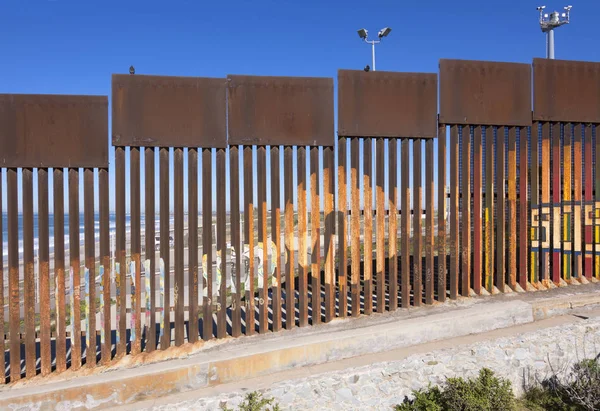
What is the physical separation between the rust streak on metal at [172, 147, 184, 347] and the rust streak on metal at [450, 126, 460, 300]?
4447 mm

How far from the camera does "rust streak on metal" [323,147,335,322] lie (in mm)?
6355

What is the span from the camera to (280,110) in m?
6.11

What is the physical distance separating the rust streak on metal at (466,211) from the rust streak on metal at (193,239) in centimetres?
447

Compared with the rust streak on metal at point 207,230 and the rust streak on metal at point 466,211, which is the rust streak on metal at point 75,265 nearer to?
the rust streak on metal at point 207,230

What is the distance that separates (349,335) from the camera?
5.63 metres

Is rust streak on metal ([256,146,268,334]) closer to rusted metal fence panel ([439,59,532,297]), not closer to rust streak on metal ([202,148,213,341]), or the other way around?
rust streak on metal ([202,148,213,341])

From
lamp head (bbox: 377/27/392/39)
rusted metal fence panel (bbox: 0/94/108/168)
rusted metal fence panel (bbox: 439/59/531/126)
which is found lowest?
rusted metal fence panel (bbox: 0/94/108/168)

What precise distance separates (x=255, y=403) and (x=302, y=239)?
2470 mm

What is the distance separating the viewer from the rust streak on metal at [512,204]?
7031 mm

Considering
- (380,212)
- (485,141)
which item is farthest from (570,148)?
(380,212)

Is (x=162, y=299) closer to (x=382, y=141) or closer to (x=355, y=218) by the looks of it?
(x=355, y=218)

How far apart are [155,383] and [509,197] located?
637cm

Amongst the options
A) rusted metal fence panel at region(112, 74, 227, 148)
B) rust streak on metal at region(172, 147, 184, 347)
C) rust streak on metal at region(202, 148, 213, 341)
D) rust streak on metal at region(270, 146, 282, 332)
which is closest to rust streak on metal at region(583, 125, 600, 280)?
rust streak on metal at region(270, 146, 282, 332)

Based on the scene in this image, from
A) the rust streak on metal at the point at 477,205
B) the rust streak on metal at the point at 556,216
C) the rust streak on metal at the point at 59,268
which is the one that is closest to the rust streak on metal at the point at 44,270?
the rust streak on metal at the point at 59,268
